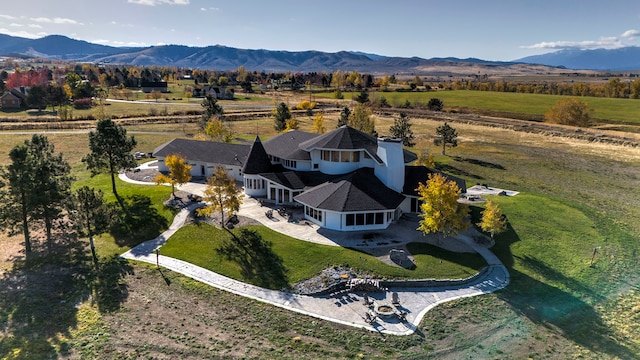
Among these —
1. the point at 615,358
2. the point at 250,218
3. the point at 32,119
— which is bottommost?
the point at 615,358

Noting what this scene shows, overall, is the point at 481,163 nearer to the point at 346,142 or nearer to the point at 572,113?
the point at 346,142

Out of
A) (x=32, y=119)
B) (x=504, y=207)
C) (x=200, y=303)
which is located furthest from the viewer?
(x=32, y=119)

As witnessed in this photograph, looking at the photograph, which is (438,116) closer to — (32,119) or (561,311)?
(561,311)

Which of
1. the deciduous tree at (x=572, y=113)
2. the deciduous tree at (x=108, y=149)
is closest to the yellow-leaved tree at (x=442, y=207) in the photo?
the deciduous tree at (x=108, y=149)

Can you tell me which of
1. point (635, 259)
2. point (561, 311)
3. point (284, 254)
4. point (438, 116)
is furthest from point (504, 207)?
point (438, 116)

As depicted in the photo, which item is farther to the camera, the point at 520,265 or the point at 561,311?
the point at 520,265

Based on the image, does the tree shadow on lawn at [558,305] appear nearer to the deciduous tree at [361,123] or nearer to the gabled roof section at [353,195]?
the gabled roof section at [353,195]

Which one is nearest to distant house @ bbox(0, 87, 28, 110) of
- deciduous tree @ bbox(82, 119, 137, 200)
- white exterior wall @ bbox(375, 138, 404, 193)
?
deciduous tree @ bbox(82, 119, 137, 200)

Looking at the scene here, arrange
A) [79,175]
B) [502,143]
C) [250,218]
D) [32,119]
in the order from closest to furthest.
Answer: [250,218], [79,175], [502,143], [32,119]
